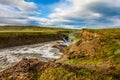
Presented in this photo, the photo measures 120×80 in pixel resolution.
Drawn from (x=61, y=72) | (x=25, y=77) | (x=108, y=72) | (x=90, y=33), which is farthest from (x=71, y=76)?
(x=90, y=33)

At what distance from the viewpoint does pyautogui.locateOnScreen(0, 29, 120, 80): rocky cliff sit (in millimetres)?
16595

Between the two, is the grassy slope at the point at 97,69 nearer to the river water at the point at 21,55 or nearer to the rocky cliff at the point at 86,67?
the rocky cliff at the point at 86,67

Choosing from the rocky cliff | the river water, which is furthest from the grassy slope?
the river water

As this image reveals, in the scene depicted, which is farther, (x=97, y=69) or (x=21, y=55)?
(x=21, y=55)

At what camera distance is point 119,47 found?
882 inches

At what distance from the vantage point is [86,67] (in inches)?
746

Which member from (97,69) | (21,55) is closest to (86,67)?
(97,69)

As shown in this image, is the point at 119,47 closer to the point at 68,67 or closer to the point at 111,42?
the point at 111,42

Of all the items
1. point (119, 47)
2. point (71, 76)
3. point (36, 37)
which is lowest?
point (36, 37)

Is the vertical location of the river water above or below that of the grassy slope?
below

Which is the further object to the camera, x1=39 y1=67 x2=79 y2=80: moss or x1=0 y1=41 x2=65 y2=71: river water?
x1=0 y1=41 x2=65 y2=71: river water

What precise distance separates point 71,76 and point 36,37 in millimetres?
98573

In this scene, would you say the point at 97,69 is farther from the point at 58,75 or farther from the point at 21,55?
the point at 21,55

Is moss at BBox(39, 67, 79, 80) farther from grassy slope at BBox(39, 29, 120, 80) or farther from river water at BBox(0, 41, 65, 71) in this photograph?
river water at BBox(0, 41, 65, 71)
